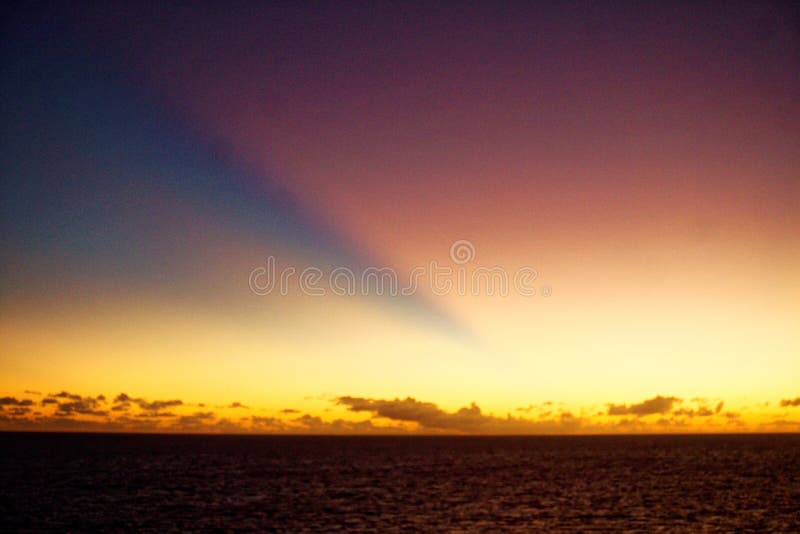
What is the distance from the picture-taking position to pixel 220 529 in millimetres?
46125

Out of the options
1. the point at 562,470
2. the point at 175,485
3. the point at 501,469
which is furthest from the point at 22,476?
the point at 562,470

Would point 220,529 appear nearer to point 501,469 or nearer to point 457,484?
point 457,484

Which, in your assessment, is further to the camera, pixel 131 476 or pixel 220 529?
pixel 131 476

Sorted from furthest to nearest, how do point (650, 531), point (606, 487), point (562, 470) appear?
point (562, 470), point (606, 487), point (650, 531)

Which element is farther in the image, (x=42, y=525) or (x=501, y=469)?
(x=501, y=469)

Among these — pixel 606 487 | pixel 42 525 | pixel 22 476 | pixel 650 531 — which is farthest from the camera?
pixel 22 476

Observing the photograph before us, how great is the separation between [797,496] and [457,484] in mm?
33453

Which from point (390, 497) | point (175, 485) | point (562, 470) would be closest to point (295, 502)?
point (390, 497)

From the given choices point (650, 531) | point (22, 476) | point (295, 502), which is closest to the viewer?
point (650, 531)

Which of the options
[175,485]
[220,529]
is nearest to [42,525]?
[220,529]

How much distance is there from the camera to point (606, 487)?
7138 centimetres

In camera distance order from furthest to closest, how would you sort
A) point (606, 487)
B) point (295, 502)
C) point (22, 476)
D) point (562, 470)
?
point (562, 470) → point (22, 476) → point (606, 487) → point (295, 502)

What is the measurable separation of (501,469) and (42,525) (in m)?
68.7

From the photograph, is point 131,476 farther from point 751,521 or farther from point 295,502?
point 751,521
